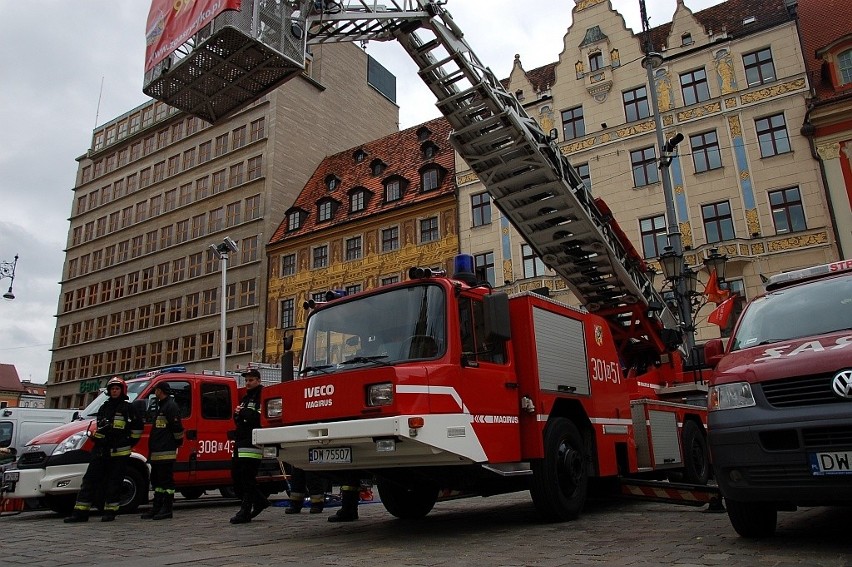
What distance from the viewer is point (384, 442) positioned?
5.98m

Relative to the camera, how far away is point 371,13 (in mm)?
9305

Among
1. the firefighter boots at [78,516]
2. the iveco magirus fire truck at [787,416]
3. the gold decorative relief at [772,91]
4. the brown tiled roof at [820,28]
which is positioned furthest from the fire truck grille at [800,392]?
the brown tiled roof at [820,28]

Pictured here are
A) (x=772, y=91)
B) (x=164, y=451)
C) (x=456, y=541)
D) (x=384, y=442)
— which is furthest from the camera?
(x=772, y=91)

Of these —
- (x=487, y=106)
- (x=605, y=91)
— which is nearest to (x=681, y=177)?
(x=605, y=91)

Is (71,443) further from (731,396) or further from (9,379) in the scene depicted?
(9,379)

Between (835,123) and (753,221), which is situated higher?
(835,123)

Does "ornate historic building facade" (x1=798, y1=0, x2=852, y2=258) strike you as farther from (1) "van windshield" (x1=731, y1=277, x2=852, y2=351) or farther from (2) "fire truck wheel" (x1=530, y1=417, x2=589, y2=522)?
(1) "van windshield" (x1=731, y1=277, x2=852, y2=351)

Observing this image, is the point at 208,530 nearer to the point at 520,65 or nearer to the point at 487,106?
the point at 487,106

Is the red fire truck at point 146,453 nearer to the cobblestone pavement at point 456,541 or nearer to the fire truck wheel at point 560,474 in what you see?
the cobblestone pavement at point 456,541

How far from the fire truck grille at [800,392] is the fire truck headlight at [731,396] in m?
0.13

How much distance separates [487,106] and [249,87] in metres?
3.46

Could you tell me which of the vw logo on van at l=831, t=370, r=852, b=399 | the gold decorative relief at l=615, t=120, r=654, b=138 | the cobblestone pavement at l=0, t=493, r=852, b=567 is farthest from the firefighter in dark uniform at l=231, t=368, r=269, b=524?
the gold decorative relief at l=615, t=120, r=654, b=138

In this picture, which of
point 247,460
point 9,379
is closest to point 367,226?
point 247,460

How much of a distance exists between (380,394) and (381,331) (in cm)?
92
